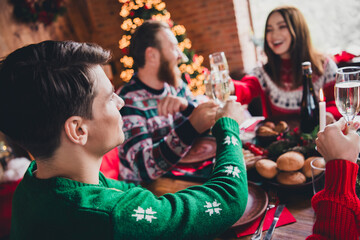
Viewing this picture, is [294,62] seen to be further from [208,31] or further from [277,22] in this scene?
[208,31]

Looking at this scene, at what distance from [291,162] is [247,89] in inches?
46.5

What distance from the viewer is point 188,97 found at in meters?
2.13

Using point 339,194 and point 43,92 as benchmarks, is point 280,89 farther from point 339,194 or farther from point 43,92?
point 43,92

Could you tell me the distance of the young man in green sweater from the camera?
0.61 metres

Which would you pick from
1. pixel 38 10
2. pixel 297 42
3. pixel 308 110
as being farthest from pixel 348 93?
pixel 38 10

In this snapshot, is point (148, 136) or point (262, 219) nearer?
point (262, 219)

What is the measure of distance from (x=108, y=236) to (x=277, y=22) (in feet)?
6.42

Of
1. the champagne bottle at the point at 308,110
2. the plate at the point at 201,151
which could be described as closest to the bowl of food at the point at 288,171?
the plate at the point at 201,151

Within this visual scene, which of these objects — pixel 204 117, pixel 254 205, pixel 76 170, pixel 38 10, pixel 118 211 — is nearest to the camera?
pixel 118 211

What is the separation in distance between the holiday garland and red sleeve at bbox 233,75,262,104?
3133 mm

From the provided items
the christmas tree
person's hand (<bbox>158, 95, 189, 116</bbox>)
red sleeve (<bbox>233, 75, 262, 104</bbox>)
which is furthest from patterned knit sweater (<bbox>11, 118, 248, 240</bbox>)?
the christmas tree

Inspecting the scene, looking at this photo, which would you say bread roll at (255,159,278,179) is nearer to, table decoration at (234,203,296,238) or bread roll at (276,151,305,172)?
bread roll at (276,151,305,172)

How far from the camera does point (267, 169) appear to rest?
40.5 inches

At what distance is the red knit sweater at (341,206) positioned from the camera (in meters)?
0.65
